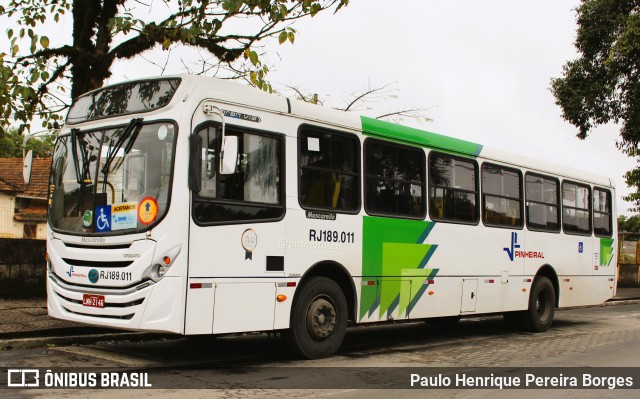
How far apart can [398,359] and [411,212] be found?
228cm

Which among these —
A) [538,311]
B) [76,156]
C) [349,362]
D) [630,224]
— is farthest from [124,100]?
[630,224]

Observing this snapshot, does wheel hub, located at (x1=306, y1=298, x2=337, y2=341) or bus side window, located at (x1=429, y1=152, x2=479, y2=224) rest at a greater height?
bus side window, located at (x1=429, y1=152, x2=479, y2=224)

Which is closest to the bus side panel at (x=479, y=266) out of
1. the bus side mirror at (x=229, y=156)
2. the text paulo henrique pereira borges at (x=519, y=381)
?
the text paulo henrique pereira borges at (x=519, y=381)

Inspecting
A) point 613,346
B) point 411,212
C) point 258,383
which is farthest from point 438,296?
point 258,383

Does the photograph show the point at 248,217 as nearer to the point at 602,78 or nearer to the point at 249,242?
the point at 249,242

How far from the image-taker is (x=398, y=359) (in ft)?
29.9

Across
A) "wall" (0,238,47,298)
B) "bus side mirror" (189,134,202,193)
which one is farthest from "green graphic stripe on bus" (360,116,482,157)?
"wall" (0,238,47,298)

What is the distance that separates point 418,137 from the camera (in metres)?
10.6

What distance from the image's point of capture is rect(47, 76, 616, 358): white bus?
7.37m

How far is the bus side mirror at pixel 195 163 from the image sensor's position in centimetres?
736

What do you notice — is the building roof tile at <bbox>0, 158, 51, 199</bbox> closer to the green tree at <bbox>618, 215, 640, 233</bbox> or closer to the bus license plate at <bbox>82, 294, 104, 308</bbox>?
the bus license plate at <bbox>82, 294, 104, 308</bbox>

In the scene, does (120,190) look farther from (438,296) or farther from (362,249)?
(438,296)

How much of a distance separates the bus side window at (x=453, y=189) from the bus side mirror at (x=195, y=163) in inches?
175

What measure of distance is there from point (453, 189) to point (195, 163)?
205 inches
